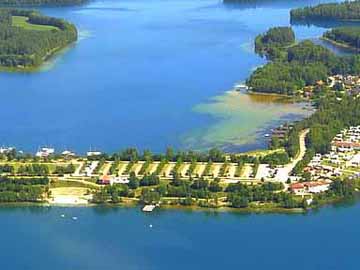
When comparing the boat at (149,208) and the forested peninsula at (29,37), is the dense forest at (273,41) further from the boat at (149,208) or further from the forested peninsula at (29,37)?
the boat at (149,208)

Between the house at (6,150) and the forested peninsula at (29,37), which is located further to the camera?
the forested peninsula at (29,37)

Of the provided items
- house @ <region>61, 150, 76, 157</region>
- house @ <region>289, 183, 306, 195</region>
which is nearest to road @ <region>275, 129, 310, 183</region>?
house @ <region>289, 183, 306, 195</region>

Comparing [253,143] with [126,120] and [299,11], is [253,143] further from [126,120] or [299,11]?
[299,11]

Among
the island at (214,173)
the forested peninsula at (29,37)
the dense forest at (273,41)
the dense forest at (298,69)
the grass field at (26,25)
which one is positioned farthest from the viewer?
the grass field at (26,25)

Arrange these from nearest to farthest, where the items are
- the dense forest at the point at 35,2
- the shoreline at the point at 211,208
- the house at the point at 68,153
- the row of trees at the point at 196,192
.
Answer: the shoreline at the point at 211,208 → the row of trees at the point at 196,192 → the house at the point at 68,153 → the dense forest at the point at 35,2

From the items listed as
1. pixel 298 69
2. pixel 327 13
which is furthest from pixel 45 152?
Answer: pixel 327 13

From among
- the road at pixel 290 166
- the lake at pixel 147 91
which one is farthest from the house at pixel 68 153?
the road at pixel 290 166
